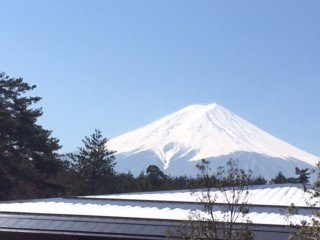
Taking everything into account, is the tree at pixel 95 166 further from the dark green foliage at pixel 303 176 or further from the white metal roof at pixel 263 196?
the white metal roof at pixel 263 196

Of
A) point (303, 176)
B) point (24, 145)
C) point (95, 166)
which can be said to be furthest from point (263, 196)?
point (95, 166)

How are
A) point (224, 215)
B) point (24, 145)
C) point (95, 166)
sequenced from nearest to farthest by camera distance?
point (224, 215)
point (24, 145)
point (95, 166)

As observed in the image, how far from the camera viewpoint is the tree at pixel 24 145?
39.3 m

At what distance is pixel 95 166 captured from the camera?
56031 mm

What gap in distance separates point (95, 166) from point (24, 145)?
15.4 meters

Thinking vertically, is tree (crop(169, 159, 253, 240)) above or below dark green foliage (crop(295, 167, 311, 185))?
below

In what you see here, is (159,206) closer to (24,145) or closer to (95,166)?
(24,145)

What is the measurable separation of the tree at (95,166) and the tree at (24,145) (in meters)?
12.8

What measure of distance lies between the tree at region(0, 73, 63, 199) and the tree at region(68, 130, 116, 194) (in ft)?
41.9

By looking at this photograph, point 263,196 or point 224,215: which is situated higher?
point 263,196

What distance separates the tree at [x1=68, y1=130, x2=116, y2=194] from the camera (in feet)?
182

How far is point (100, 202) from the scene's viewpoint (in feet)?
54.4

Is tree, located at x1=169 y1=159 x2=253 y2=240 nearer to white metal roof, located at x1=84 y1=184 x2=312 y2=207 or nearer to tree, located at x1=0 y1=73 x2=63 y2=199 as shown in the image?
white metal roof, located at x1=84 y1=184 x2=312 y2=207

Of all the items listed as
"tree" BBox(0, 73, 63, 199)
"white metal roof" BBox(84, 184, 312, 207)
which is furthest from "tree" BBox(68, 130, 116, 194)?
"white metal roof" BBox(84, 184, 312, 207)
